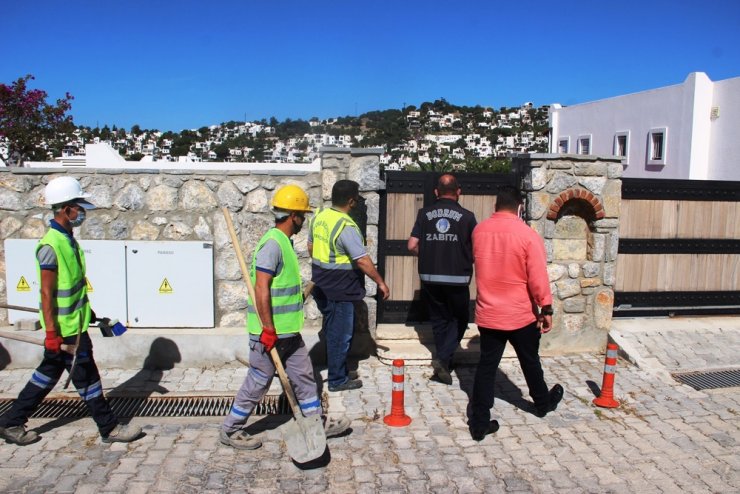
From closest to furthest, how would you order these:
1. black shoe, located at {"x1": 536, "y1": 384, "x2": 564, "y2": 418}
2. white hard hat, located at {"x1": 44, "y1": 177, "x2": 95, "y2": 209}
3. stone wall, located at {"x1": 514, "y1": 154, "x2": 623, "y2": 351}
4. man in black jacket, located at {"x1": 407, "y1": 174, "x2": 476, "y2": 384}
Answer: white hard hat, located at {"x1": 44, "y1": 177, "x2": 95, "y2": 209}
black shoe, located at {"x1": 536, "y1": 384, "x2": 564, "y2": 418}
man in black jacket, located at {"x1": 407, "y1": 174, "x2": 476, "y2": 384}
stone wall, located at {"x1": 514, "y1": 154, "x2": 623, "y2": 351}

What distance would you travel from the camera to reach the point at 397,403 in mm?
5223

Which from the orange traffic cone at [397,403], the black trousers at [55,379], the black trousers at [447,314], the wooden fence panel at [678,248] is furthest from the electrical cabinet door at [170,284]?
the wooden fence panel at [678,248]

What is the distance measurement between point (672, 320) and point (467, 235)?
338 cm

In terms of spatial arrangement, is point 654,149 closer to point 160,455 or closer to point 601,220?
point 601,220

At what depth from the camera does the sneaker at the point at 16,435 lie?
186 inches

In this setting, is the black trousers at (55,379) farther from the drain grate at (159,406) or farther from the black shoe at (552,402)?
the black shoe at (552,402)

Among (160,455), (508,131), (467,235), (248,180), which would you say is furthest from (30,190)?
(508,131)

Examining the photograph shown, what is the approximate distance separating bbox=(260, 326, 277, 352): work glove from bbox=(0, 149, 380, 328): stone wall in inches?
100

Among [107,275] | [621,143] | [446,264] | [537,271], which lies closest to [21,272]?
[107,275]

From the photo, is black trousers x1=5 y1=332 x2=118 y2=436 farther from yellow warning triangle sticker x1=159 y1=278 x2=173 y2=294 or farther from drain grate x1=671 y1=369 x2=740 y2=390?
drain grate x1=671 y1=369 x2=740 y2=390

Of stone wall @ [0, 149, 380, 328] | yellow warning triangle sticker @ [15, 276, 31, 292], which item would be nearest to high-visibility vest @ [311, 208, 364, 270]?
stone wall @ [0, 149, 380, 328]

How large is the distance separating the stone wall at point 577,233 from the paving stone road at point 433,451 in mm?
1031

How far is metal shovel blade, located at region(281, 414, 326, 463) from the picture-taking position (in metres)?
4.32

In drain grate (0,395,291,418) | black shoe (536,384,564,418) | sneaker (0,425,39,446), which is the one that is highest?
black shoe (536,384,564,418)
